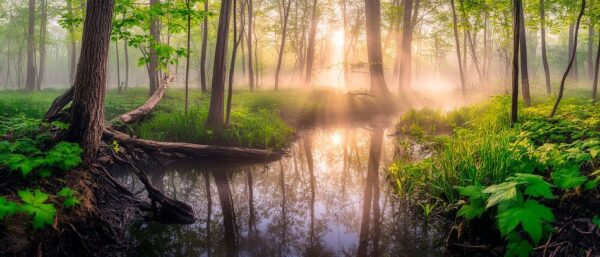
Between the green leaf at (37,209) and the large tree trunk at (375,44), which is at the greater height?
the large tree trunk at (375,44)

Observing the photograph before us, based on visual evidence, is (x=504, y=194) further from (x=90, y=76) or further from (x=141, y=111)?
(x=141, y=111)

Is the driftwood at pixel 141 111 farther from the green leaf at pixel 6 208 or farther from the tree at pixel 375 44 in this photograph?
the tree at pixel 375 44

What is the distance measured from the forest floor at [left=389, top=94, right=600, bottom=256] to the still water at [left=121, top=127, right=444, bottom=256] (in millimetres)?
357

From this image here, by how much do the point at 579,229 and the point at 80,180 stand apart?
485cm

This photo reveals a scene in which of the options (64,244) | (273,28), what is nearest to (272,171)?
(64,244)

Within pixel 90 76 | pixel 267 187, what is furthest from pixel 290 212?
pixel 90 76

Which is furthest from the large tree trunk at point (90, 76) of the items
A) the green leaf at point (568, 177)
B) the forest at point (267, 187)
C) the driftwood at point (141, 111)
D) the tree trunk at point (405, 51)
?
the tree trunk at point (405, 51)

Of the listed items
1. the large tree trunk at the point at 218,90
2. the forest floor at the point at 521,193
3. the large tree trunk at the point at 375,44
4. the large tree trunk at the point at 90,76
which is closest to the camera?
the forest floor at the point at 521,193

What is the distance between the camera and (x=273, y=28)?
26031mm

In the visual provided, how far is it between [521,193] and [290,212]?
2.83 m

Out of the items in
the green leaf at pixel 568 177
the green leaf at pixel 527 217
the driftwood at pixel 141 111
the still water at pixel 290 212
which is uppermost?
the driftwood at pixel 141 111

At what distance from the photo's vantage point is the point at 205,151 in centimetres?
718

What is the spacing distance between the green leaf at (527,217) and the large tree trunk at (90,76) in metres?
4.34

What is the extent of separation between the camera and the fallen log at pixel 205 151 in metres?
6.31
